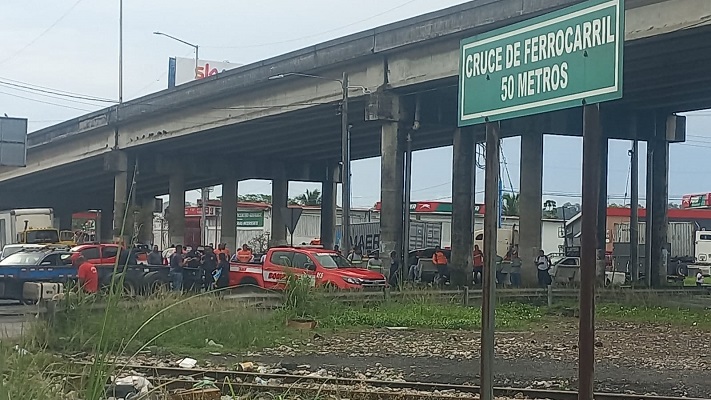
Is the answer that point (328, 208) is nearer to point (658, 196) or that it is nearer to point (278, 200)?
point (278, 200)

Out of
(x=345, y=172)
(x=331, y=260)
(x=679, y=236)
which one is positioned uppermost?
(x=345, y=172)

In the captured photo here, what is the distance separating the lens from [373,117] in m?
36.2

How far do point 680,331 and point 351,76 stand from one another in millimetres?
19000

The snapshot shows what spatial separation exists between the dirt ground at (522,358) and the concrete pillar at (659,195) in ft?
71.5

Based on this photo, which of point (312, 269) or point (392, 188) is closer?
point (312, 269)

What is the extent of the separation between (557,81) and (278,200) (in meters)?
56.3

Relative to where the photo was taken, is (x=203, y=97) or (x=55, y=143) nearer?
(x=203, y=97)

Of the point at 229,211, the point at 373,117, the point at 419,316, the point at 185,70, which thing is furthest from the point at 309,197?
the point at 419,316

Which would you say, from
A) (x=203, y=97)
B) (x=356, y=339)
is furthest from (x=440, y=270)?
(x=356, y=339)

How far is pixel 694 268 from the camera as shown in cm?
5525

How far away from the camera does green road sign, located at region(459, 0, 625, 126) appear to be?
4.86 m

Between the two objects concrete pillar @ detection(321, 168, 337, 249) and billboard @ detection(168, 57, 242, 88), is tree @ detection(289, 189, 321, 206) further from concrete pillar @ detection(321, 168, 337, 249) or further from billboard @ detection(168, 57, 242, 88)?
concrete pillar @ detection(321, 168, 337, 249)

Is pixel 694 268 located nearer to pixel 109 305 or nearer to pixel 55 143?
pixel 55 143

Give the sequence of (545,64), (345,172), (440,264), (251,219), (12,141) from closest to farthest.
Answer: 1. (545,64)
2. (12,141)
3. (345,172)
4. (440,264)
5. (251,219)
